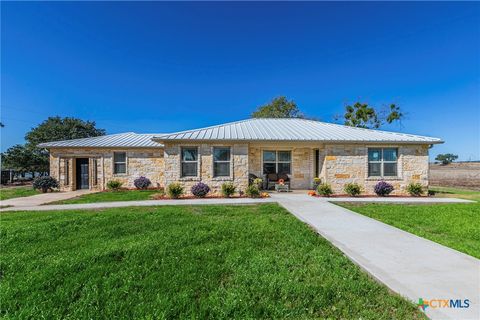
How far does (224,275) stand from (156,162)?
1240cm

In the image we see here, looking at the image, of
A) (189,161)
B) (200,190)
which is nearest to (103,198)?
(189,161)

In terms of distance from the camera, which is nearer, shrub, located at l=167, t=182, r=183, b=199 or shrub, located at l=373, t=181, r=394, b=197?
shrub, located at l=167, t=182, r=183, b=199

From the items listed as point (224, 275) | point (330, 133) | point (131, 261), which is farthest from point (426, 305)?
point (330, 133)

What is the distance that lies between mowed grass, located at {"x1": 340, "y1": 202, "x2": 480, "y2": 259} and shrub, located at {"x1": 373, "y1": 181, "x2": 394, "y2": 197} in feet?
7.50

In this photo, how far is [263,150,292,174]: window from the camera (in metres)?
13.4

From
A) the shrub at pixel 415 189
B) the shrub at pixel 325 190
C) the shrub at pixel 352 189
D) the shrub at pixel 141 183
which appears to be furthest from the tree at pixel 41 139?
the shrub at pixel 415 189

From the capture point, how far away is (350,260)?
3.77 meters

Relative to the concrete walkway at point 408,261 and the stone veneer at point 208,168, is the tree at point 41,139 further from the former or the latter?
the concrete walkway at point 408,261

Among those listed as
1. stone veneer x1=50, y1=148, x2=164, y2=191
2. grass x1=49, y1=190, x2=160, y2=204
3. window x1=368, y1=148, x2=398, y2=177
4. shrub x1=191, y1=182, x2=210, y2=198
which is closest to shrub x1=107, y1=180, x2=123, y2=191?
stone veneer x1=50, y1=148, x2=164, y2=191

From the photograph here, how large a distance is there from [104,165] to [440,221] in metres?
16.4

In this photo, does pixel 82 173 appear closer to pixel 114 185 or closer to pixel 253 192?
pixel 114 185

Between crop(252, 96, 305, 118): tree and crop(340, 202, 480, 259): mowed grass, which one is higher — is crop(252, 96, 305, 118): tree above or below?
above

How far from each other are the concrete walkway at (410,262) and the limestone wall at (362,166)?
A: 558 centimetres

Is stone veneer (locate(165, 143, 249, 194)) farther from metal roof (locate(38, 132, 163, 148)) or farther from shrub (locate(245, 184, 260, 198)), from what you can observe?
metal roof (locate(38, 132, 163, 148))
